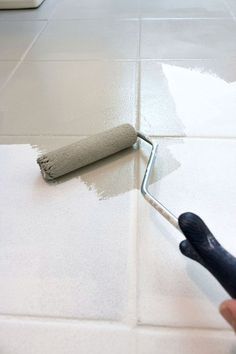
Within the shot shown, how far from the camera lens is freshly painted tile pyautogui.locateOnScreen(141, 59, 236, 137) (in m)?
0.80

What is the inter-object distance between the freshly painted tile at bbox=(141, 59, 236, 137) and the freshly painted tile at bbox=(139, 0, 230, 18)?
561 millimetres

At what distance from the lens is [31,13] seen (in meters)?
1.70

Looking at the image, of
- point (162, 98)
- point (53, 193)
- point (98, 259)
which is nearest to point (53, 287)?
point (98, 259)

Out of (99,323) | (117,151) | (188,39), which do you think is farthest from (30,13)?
(99,323)

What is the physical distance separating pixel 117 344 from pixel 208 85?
772 mm

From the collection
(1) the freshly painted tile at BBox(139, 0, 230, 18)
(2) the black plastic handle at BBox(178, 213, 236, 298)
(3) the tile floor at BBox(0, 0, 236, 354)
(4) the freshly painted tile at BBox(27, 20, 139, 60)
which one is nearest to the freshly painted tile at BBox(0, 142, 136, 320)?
(3) the tile floor at BBox(0, 0, 236, 354)

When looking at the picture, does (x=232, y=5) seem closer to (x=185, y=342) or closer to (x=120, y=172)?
(x=120, y=172)

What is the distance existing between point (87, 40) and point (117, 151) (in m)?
0.80

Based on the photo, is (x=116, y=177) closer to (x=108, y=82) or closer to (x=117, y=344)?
(x=117, y=344)

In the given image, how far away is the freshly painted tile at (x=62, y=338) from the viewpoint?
41 cm

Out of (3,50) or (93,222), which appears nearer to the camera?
(93,222)

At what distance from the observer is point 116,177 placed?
0.66 meters

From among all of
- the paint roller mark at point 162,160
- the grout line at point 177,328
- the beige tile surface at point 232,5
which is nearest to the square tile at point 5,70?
the paint roller mark at point 162,160

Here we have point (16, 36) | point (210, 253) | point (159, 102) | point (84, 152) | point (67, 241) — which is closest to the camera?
point (210, 253)
